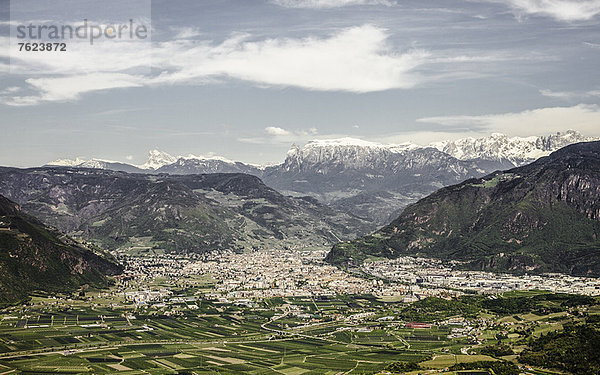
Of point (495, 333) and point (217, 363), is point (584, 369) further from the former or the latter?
point (217, 363)

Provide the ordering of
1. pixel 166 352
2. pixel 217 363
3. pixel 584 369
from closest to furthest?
pixel 584 369 → pixel 217 363 → pixel 166 352

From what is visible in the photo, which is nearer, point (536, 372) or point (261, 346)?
point (536, 372)

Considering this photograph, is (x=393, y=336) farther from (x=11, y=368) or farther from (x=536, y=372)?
(x=11, y=368)

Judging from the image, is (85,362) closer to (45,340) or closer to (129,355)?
(129,355)

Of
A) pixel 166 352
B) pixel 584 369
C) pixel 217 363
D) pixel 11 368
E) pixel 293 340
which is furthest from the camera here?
pixel 293 340

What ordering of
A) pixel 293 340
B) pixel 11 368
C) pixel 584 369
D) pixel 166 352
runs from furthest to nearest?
1. pixel 293 340
2. pixel 166 352
3. pixel 11 368
4. pixel 584 369

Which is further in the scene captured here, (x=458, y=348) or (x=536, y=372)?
(x=458, y=348)

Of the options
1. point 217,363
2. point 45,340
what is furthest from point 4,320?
point 217,363

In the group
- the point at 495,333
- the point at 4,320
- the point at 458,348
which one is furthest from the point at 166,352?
the point at 495,333
